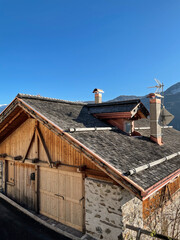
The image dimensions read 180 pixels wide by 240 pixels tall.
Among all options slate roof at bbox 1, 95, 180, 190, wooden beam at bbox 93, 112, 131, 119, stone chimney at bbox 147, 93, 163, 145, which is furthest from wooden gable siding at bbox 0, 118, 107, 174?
stone chimney at bbox 147, 93, 163, 145

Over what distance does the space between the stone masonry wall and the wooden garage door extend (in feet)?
1.63

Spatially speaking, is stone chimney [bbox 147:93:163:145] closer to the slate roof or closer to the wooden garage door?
the slate roof

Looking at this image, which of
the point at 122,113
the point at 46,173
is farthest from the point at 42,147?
the point at 122,113

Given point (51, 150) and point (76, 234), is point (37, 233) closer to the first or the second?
point (76, 234)

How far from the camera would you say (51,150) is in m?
7.53

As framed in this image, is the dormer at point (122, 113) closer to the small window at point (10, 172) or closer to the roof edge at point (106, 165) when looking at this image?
the roof edge at point (106, 165)

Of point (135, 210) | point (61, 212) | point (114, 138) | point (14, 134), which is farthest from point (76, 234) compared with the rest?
point (14, 134)

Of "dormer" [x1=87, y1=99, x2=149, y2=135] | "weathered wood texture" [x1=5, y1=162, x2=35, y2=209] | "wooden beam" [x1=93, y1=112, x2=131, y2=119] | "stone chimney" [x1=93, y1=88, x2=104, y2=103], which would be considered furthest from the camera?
"stone chimney" [x1=93, y1=88, x2=104, y2=103]

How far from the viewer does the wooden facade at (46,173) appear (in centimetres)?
661

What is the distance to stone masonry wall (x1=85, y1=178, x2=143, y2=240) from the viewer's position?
532 cm

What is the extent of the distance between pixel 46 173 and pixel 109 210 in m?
3.59

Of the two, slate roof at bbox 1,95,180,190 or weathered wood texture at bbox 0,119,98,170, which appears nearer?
slate roof at bbox 1,95,180,190

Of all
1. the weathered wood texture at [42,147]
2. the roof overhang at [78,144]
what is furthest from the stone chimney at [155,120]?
the weathered wood texture at [42,147]

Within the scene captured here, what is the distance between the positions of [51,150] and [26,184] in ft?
9.76
